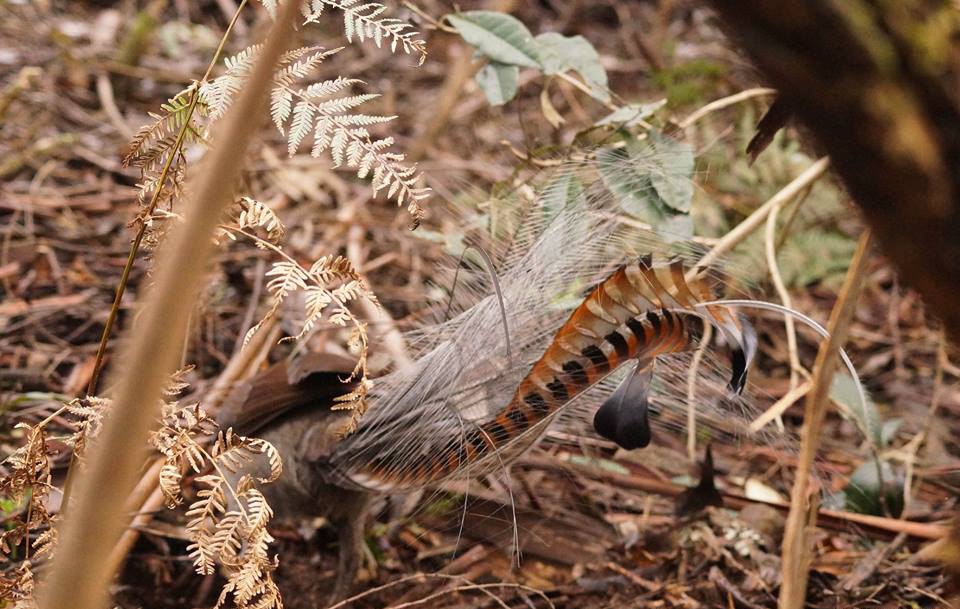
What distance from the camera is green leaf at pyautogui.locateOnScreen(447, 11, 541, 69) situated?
2342 millimetres

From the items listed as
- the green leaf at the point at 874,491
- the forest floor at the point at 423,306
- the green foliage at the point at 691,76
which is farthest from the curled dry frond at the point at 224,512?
the green foliage at the point at 691,76

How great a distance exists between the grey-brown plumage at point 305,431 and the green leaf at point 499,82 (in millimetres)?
805

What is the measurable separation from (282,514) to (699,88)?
2.48m

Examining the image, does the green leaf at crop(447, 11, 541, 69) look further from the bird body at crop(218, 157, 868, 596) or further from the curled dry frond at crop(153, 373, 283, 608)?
the curled dry frond at crop(153, 373, 283, 608)

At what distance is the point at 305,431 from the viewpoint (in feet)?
6.89

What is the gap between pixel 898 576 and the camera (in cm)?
192

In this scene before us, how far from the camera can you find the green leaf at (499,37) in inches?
Answer: 92.2

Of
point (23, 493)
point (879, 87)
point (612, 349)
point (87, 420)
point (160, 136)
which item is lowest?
point (23, 493)

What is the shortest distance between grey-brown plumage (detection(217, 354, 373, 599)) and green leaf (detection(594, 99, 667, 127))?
0.90 meters

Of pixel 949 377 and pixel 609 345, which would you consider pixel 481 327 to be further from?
pixel 949 377

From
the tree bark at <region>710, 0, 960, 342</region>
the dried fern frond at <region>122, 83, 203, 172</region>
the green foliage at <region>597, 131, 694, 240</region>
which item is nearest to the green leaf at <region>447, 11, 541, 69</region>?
the green foliage at <region>597, 131, 694, 240</region>

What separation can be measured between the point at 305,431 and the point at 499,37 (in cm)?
117

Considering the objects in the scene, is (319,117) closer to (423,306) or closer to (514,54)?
(514,54)

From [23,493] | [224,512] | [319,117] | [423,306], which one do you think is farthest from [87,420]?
[423,306]
